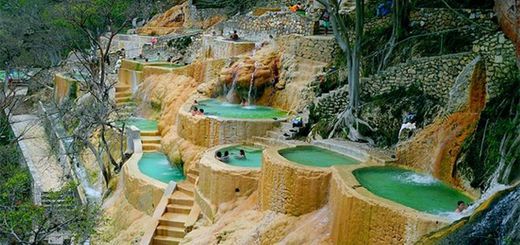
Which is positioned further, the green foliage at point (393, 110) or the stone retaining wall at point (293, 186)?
the green foliage at point (393, 110)

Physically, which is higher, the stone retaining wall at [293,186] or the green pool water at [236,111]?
the green pool water at [236,111]

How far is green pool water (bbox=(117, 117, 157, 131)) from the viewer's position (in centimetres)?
2420

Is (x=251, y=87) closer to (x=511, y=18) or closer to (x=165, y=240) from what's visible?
(x=165, y=240)

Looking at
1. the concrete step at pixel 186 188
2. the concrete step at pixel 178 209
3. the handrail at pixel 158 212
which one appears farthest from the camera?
the concrete step at pixel 186 188

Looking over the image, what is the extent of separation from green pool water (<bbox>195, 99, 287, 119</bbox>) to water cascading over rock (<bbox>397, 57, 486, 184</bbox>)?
7.14m

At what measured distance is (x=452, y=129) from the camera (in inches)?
511

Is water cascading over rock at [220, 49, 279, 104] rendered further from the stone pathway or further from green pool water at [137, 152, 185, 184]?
the stone pathway

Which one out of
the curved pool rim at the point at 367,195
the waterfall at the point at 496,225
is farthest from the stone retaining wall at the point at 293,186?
the waterfall at the point at 496,225

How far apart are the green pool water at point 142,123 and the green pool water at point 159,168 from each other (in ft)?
8.49

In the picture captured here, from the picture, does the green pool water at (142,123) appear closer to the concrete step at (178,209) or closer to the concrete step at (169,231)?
the concrete step at (178,209)

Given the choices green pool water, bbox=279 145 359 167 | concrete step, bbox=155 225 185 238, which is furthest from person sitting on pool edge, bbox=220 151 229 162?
concrete step, bbox=155 225 185 238

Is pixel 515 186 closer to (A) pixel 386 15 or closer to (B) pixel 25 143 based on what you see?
(A) pixel 386 15

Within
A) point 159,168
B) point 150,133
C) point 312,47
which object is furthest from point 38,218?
point 312,47

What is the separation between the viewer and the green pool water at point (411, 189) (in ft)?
36.7
